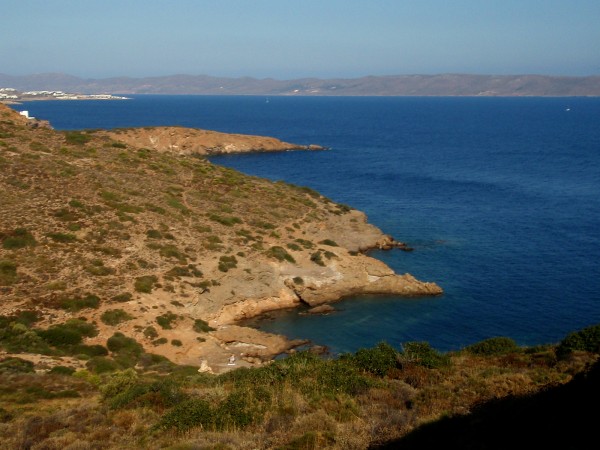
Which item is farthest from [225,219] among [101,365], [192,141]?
[192,141]

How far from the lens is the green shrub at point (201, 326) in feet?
120

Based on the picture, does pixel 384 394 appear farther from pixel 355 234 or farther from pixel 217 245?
pixel 355 234

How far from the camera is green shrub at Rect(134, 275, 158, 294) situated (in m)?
37.9

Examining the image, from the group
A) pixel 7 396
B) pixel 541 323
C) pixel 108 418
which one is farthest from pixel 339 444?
pixel 541 323

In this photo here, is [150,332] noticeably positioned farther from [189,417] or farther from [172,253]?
[189,417]

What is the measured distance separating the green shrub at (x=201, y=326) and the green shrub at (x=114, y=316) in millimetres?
4350

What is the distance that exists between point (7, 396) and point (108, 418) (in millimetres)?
6553

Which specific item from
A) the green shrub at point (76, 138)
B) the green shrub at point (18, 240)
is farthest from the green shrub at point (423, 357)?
the green shrub at point (76, 138)

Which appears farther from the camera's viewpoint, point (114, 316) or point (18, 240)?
point (18, 240)

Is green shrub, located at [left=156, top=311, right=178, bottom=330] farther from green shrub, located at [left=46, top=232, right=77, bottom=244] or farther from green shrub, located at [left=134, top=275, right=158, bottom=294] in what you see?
green shrub, located at [left=46, top=232, right=77, bottom=244]

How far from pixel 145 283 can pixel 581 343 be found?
1115 inches

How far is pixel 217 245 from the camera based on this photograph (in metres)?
46.9

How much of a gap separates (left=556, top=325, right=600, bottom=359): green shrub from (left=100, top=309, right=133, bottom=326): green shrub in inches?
994

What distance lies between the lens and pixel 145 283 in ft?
127
